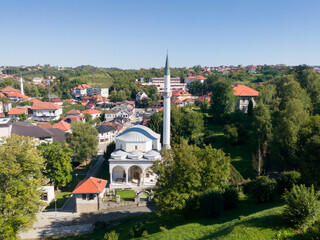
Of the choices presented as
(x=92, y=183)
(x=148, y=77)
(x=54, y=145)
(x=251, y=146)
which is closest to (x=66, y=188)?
(x=54, y=145)

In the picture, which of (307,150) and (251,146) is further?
(251,146)

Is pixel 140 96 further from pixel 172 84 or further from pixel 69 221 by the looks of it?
pixel 69 221

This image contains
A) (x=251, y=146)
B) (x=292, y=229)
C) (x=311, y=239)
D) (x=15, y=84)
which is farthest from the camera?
(x=15, y=84)

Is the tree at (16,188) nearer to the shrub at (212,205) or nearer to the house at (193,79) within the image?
the shrub at (212,205)

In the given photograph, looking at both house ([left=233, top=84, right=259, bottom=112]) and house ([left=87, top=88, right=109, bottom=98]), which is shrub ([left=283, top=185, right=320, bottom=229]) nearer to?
house ([left=233, top=84, right=259, bottom=112])

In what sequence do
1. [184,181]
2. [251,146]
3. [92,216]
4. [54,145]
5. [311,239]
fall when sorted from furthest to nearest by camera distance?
[251,146], [54,145], [92,216], [184,181], [311,239]

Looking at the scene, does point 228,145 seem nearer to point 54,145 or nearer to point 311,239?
point 54,145

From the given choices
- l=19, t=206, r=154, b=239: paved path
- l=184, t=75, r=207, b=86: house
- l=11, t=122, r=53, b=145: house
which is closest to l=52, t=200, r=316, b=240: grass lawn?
l=19, t=206, r=154, b=239: paved path

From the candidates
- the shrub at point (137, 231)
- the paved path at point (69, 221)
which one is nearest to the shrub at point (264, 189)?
the shrub at point (137, 231)
